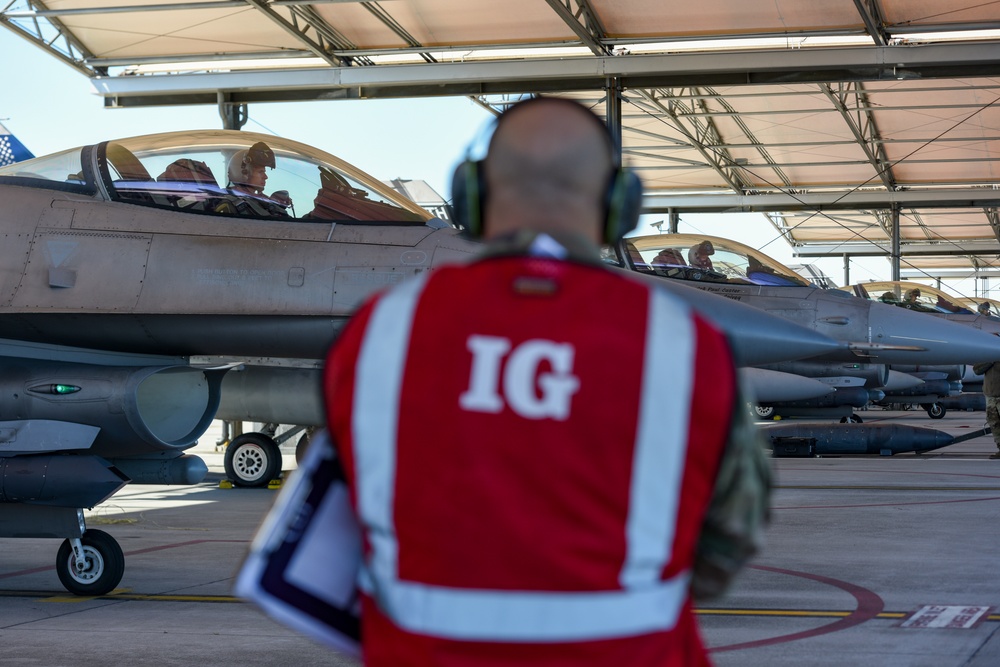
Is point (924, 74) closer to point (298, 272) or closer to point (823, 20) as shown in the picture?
point (823, 20)

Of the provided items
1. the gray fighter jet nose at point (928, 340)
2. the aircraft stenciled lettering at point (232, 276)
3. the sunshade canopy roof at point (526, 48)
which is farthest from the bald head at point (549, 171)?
the sunshade canopy roof at point (526, 48)

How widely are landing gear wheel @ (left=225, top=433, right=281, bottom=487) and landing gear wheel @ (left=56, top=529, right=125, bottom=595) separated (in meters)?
6.89

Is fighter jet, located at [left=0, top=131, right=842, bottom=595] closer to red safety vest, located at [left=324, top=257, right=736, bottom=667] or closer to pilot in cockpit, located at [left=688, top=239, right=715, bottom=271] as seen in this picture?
red safety vest, located at [left=324, top=257, right=736, bottom=667]

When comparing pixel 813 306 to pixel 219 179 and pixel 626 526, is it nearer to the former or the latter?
pixel 219 179

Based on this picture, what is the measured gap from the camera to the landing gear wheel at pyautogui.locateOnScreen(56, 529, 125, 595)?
6953 millimetres

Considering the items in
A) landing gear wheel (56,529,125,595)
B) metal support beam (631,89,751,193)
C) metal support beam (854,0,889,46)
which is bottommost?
landing gear wheel (56,529,125,595)

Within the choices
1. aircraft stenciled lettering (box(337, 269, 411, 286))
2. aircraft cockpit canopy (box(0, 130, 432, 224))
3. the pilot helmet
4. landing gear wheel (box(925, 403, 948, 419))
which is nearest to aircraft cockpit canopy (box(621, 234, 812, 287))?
aircraft cockpit canopy (box(0, 130, 432, 224))

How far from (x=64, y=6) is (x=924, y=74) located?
14220 millimetres

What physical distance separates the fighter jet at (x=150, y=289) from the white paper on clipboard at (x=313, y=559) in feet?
16.6

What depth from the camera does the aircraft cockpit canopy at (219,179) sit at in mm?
7289

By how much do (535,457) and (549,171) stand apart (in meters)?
0.43

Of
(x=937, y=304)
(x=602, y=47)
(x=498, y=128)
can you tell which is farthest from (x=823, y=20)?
(x=498, y=128)

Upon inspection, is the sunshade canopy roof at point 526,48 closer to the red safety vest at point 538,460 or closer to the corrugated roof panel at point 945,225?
the corrugated roof panel at point 945,225

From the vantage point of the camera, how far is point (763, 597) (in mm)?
6801
